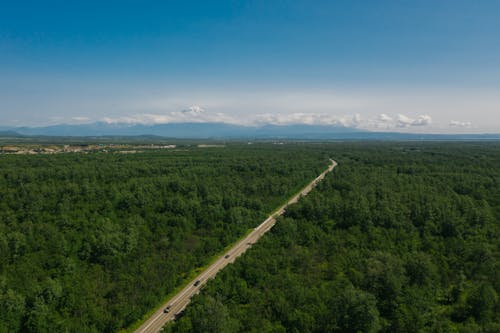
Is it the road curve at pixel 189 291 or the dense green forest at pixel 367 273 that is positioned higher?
the dense green forest at pixel 367 273

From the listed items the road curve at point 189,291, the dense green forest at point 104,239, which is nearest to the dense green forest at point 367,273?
the road curve at point 189,291

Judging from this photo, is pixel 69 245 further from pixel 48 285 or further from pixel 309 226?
pixel 309 226

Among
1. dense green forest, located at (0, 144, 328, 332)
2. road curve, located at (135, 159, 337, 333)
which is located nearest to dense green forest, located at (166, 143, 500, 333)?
road curve, located at (135, 159, 337, 333)

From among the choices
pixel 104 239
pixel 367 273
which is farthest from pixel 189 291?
pixel 367 273

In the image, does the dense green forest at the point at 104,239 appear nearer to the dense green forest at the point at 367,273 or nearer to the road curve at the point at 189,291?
the road curve at the point at 189,291

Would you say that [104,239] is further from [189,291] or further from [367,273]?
[367,273]

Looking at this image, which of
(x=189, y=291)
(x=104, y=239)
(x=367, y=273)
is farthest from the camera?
(x=104, y=239)

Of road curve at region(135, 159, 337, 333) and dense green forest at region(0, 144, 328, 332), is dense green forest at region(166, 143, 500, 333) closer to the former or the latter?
road curve at region(135, 159, 337, 333)
